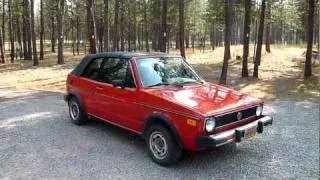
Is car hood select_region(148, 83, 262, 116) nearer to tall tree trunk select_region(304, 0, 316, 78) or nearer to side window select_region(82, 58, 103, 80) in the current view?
side window select_region(82, 58, 103, 80)

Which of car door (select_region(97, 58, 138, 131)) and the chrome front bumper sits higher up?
car door (select_region(97, 58, 138, 131))

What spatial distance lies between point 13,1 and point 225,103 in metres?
34.6

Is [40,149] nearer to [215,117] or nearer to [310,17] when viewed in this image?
[215,117]

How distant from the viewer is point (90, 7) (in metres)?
20.6

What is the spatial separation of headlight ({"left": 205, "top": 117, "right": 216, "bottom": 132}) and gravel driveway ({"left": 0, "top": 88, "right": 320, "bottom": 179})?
73 centimetres

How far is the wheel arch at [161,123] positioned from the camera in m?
6.06

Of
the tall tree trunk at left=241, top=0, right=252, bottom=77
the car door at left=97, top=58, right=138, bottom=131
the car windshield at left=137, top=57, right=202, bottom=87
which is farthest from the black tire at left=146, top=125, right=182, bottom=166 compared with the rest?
the tall tree trunk at left=241, top=0, right=252, bottom=77

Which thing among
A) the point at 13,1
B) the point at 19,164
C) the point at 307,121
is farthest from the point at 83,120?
the point at 13,1

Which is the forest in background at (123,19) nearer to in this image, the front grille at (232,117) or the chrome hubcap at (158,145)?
the front grille at (232,117)

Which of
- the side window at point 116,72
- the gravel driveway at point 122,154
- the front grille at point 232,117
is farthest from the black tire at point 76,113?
the front grille at point 232,117

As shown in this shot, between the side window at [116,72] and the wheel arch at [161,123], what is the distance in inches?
29.9

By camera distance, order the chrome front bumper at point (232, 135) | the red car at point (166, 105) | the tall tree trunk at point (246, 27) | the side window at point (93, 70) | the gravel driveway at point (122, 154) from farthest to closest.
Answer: the tall tree trunk at point (246, 27) < the side window at point (93, 70) < the gravel driveway at point (122, 154) < the red car at point (166, 105) < the chrome front bumper at point (232, 135)

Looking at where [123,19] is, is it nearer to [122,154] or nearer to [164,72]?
[164,72]

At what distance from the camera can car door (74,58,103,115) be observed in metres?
8.23
